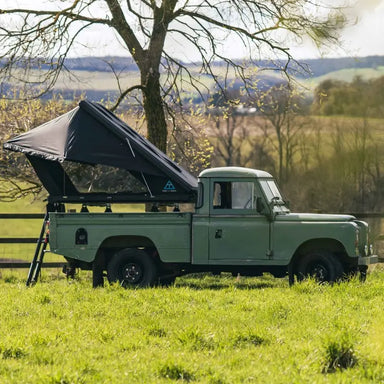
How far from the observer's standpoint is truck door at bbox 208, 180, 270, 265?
1411cm

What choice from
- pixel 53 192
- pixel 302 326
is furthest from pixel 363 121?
pixel 302 326

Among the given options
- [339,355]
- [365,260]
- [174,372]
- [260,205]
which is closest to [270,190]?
[260,205]

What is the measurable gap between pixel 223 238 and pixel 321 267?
5.56 feet

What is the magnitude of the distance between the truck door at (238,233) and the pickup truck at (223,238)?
0.05 feet

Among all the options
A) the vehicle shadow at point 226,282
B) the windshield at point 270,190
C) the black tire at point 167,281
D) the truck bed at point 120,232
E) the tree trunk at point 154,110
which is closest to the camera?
the truck bed at point 120,232

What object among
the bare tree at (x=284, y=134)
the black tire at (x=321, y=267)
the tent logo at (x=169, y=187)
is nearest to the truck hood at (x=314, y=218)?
the black tire at (x=321, y=267)

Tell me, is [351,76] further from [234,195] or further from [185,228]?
[185,228]

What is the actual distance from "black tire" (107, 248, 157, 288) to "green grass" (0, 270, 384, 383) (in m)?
1.13

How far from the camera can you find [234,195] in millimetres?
14320

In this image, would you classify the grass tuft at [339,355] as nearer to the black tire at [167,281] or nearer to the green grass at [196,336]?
the green grass at [196,336]

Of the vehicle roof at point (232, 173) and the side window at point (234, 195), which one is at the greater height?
the vehicle roof at point (232, 173)

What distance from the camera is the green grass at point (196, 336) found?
7.37m

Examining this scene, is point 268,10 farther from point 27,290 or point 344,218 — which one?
point 27,290

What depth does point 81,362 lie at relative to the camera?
7.68 m
